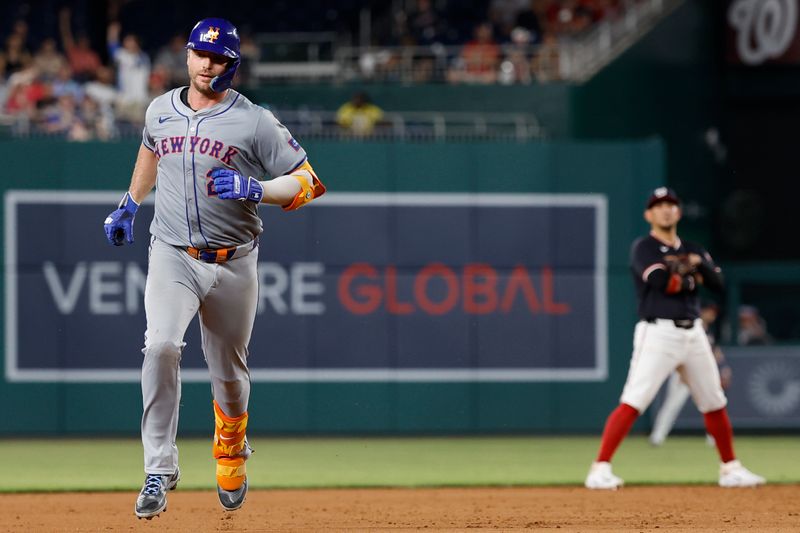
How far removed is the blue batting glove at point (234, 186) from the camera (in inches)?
245

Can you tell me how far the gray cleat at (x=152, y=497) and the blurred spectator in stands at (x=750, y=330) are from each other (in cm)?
955

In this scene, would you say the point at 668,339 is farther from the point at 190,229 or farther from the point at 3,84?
the point at 3,84

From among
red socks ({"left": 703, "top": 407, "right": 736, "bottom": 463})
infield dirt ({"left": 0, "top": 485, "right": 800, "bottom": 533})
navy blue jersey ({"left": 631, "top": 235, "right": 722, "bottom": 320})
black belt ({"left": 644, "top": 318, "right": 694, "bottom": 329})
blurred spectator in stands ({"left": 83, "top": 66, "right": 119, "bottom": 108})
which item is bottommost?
infield dirt ({"left": 0, "top": 485, "right": 800, "bottom": 533})

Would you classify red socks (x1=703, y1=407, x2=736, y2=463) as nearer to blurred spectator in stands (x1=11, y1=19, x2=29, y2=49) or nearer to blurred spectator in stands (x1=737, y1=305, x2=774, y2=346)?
blurred spectator in stands (x1=737, y1=305, x2=774, y2=346)

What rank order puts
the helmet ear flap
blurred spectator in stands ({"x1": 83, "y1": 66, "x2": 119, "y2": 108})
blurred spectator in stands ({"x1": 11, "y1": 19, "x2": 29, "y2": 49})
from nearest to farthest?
the helmet ear flap < blurred spectator in stands ({"x1": 83, "y1": 66, "x2": 119, "y2": 108}) < blurred spectator in stands ({"x1": 11, "y1": 19, "x2": 29, "y2": 49})

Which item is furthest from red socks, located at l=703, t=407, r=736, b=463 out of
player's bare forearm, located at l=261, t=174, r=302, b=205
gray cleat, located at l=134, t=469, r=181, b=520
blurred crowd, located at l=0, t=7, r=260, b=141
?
blurred crowd, located at l=0, t=7, r=260, b=141

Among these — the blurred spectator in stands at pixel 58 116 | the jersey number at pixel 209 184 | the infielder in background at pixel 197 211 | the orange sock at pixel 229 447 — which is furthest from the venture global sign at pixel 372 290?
the jersey number at pixel 209 184

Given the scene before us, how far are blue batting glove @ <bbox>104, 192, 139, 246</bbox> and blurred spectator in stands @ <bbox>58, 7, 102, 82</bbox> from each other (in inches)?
425

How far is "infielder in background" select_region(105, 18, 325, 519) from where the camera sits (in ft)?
21.2

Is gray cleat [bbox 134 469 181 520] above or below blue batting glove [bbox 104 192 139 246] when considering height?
below

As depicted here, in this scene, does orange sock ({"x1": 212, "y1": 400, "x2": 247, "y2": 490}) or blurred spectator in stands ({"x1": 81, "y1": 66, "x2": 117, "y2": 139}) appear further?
blurred spectator in stands ({"x1": 81, "y1": 66, "x2": 117, "y2": 139})

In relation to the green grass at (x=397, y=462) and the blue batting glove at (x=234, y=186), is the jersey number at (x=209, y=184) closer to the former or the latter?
the blue batting glove at (x=234, y=186)

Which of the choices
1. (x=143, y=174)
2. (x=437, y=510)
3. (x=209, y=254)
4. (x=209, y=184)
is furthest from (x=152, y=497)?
(x=437, y=510)

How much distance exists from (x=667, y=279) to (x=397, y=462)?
3439 mm
